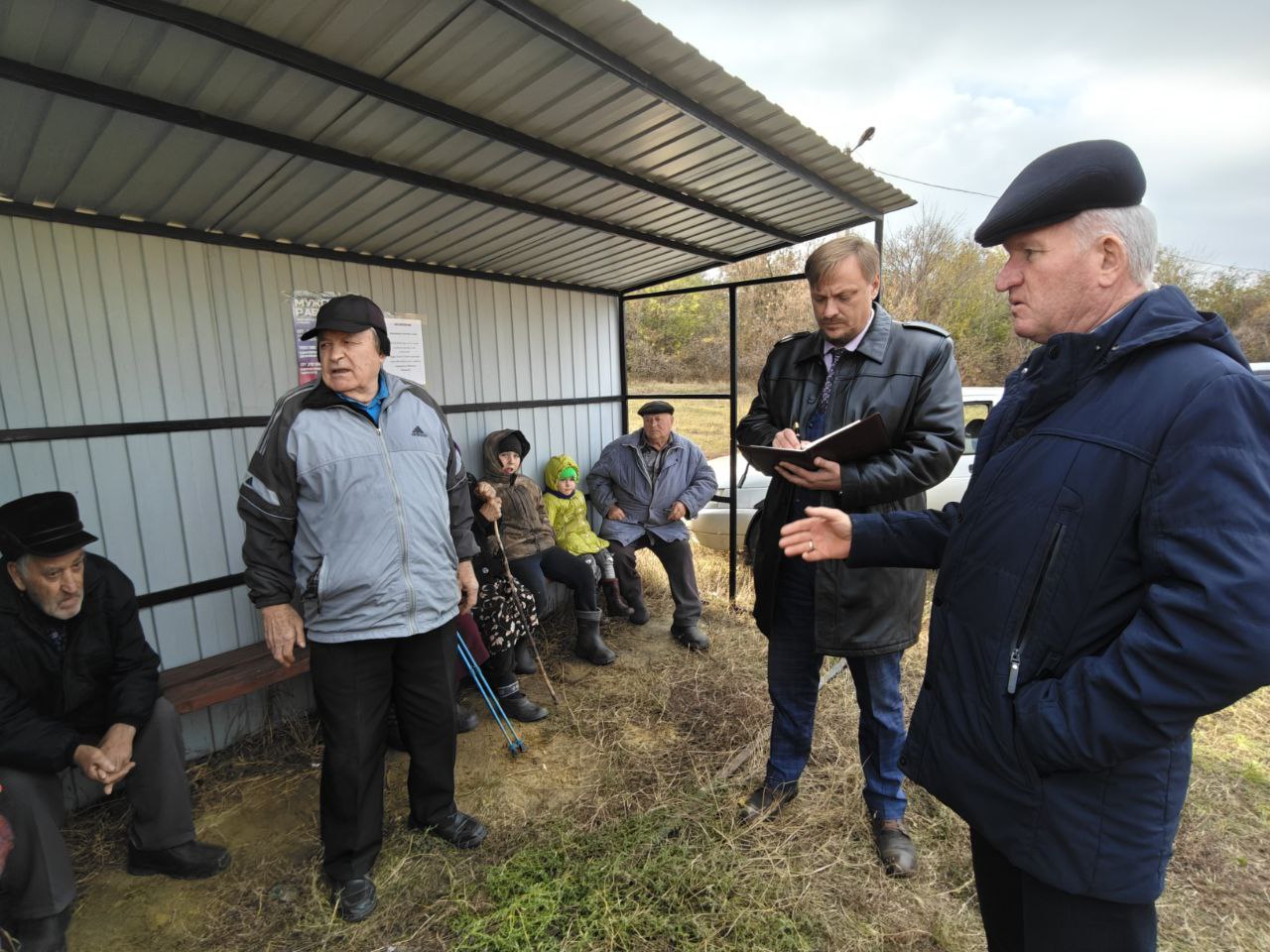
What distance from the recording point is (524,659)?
4012mm

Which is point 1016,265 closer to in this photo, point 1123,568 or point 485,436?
point 1123,568

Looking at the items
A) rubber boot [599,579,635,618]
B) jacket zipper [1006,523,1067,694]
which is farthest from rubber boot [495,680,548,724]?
jacket zipper [1006,523,1067,694]

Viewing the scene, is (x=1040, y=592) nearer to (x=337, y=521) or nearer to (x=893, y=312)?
(x=337, y=521)

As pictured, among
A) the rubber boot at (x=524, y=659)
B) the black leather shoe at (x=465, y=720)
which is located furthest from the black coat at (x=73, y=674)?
the rubber boot at (x=524, y=659)

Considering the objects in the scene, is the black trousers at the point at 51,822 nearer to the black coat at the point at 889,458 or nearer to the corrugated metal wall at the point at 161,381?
the corrugated metal wall at the point at 161,381

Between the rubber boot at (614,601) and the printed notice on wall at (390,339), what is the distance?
2001 millimetres

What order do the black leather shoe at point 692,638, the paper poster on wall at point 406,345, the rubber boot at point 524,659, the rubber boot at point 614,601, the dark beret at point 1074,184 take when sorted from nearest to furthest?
the dark beret at point 1074,184 < the paper poster on wall at point 406,345 < the rubber boot at point 524,659 < the black leather shoe at point 692,638 < the rubber boot at point 614,601

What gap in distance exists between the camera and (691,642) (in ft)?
14.6

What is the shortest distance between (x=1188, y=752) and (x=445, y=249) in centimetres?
383

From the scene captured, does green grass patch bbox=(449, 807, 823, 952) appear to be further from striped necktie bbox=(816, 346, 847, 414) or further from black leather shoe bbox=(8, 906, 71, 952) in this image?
striped necktie bbox=(816, 346, 847, 414)

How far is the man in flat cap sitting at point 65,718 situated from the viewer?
2049 millimetres

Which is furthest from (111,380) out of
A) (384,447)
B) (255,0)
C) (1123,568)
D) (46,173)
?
(1123,568)

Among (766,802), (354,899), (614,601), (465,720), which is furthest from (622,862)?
(614,601)

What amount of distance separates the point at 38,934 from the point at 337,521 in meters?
1.69
